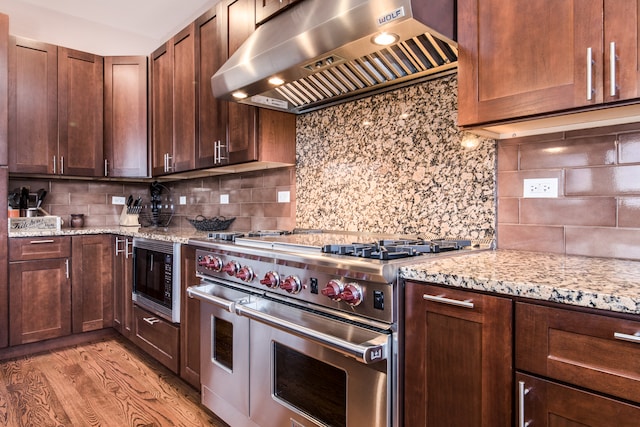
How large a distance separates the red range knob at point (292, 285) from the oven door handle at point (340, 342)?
110mm

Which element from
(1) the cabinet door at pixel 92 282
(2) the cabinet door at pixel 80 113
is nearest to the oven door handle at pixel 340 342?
(1) the cabinet door at pixel 92 282

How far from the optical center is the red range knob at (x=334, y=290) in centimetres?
122

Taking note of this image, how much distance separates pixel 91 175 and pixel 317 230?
2.37m

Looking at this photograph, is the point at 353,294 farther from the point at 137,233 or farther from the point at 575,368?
the point at 137,233

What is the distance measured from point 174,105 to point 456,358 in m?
2.80

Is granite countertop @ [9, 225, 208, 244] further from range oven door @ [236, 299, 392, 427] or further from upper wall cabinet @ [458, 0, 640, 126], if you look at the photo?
upper wall cabinet @ [458, 0, 640, 126]

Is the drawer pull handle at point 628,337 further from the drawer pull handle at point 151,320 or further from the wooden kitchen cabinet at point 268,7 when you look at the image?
the drawer pull handle at point 151,320

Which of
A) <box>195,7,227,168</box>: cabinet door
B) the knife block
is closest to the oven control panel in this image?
<box>195,7,227,168</box>: cabinet door

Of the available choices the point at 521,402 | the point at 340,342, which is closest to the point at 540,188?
the point at 521,402

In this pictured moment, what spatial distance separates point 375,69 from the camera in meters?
1.73

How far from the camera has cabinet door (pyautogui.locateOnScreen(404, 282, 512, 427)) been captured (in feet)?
3.13

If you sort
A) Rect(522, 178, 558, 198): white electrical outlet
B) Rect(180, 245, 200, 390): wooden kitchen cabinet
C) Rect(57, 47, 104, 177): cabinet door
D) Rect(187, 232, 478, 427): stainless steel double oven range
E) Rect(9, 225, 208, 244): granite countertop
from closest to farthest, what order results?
Rect(187, 232, 478, 427): stainless steel double oven range
Rect(522, 178, 558, 198): white electrical outlet
Rect(180, 245, 200, 390): wooden kitchen cabinet
Rect(9, 225, 208, 244): granite countertop
Rect(57, 47, 104, 177): cabinet door

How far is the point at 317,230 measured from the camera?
7.34 feet

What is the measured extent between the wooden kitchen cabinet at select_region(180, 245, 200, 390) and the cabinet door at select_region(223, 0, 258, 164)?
0.66 meters
